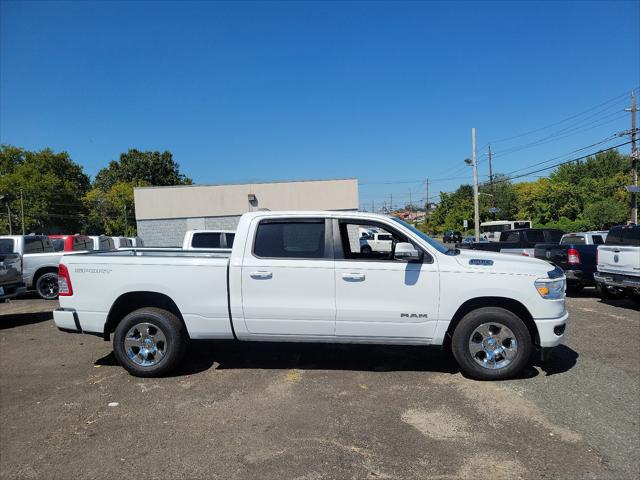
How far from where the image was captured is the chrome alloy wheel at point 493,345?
5.05 meters

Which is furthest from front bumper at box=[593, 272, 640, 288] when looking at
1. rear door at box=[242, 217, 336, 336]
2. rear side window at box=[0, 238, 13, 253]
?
rear side window at box=[0, 238, 13, 253]

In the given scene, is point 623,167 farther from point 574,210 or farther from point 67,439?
point 67,439

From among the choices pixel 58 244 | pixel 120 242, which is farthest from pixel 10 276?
pixel 120 242

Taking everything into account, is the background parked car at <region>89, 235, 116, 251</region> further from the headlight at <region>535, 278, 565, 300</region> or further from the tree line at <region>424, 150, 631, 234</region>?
the tree line at <region>424, 150, 631, 234</region>

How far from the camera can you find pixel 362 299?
5105 mm

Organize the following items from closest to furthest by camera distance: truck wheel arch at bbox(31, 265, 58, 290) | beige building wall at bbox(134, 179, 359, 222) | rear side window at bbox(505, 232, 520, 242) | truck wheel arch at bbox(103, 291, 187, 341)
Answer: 1. truck wheel arch at bbox(103, 291, 187, 341)
2. truck wheel arch at bbox(31, 265, 58, 290)
3. rear side window at bbox(505, 232, 520, 242)
4. beige building wall at bbox(134, 179, 359, 222)

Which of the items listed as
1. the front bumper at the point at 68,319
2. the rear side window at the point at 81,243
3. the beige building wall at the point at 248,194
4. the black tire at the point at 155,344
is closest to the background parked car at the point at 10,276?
the rear side window at the point at 81,243

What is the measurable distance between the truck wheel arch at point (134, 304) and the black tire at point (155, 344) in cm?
13

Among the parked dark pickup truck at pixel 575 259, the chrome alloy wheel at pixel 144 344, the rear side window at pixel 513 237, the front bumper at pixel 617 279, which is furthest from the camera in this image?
the rear side window at pixel 513 237

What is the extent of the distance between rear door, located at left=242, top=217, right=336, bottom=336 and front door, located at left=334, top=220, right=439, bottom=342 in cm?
15

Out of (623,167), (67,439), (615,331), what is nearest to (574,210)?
(623,167)

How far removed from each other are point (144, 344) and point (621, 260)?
9.43 m

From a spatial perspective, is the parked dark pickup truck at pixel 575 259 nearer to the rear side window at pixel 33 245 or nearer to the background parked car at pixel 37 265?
the background parked car at pixel 37 265

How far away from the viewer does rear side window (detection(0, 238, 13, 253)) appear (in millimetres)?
12281
